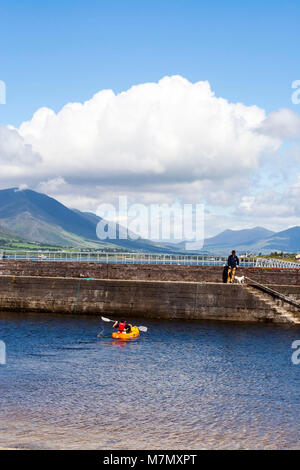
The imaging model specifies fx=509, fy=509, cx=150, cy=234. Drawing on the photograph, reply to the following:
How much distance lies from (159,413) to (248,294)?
82.9 ft

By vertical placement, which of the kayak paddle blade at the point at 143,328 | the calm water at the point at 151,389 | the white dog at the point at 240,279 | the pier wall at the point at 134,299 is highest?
the white dog at the point at 240,279

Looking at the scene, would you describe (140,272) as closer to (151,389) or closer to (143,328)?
(143,328)

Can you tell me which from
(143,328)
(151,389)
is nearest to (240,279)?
(143,328)

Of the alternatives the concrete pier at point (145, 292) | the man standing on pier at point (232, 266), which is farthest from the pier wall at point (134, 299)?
the man standing on pier at point (232, 266)

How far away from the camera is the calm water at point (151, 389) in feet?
58.4

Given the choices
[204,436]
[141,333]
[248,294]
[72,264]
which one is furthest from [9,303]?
[204,436]

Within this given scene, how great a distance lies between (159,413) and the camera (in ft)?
68.6

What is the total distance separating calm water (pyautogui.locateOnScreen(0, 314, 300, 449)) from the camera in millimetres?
17797

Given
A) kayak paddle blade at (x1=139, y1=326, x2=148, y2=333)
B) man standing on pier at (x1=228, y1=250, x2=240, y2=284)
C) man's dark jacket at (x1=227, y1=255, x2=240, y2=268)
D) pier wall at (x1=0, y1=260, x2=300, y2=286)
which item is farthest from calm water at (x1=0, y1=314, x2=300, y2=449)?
pier wall at (x1=0, y1=260, x2=300, y2=286)

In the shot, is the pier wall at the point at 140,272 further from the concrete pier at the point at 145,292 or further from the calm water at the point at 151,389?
the calm water at the point at 151,389

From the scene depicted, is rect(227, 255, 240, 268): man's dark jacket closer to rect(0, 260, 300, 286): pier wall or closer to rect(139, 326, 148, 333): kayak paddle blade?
rect(0, 260, 300, 286): pier wall

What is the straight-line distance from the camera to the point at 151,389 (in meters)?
24.9
